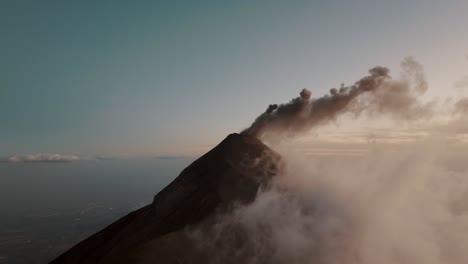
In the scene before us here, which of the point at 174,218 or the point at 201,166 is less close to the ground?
the point at 201,166

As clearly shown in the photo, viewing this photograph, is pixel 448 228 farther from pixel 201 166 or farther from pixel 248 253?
pixel 201 166

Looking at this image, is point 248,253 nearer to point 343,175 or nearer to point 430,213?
point 343,175

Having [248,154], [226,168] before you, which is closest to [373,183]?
[248,154]

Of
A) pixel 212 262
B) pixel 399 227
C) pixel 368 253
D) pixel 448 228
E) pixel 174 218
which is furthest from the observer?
pixel 448 228

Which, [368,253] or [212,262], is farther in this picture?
[368,253]

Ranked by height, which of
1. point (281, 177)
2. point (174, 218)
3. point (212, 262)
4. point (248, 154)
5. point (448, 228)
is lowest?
point (448, 228)

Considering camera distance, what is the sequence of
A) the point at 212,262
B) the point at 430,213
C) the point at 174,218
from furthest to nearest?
the point at 430,213, the point at 174,218, the point at 212,262

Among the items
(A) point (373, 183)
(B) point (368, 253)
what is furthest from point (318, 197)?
(A) point (373, 183)
